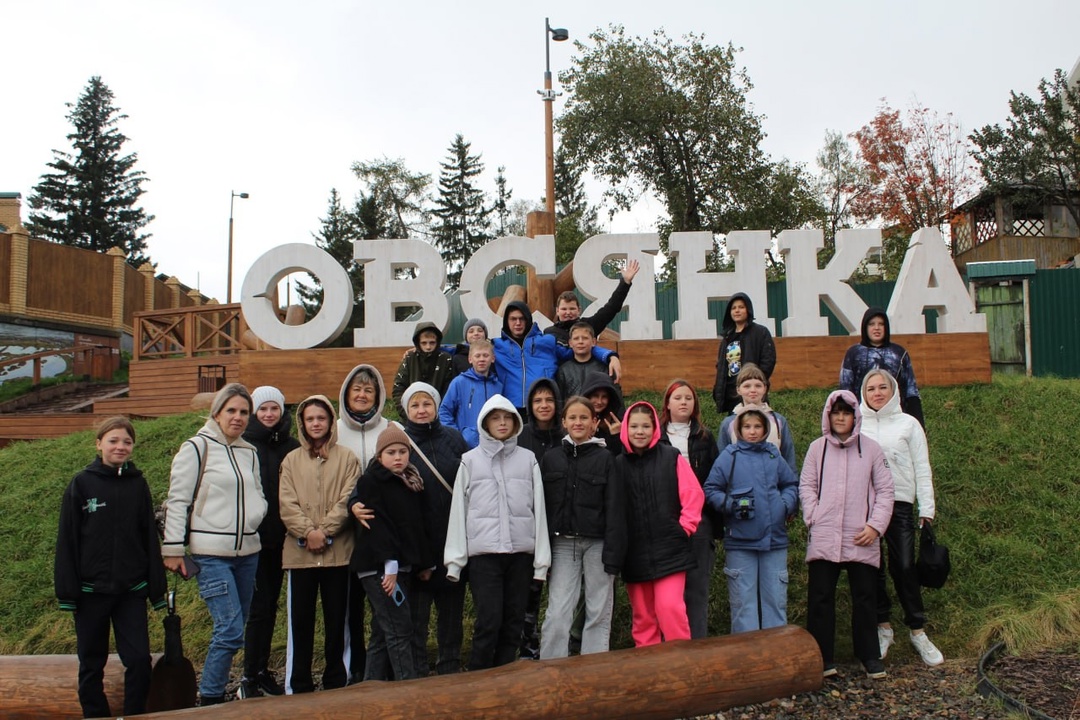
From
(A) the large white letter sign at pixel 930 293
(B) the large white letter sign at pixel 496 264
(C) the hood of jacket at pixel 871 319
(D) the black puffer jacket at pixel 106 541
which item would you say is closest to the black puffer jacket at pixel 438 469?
(D) the black puffer jacket at pixel 106 541

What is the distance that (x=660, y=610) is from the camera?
4434 millimetres

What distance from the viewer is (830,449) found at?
483cm

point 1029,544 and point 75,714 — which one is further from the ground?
point 1029,544

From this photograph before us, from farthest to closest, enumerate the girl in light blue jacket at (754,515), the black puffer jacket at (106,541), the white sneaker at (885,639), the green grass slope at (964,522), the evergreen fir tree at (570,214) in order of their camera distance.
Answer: the evergreen fir tree at (570,214) → the green grass slope at (964,522) → the white sneaker at (885,639) → the girl in light blue jacket at (754,515) → the black puffer jacket at (106,541)

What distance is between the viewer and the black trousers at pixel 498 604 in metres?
4.28

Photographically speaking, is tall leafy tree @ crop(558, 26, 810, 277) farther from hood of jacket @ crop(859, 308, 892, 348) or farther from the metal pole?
hood of jacket @ crop(859, 308, 892, 348)

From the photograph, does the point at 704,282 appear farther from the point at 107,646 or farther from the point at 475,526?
the point at 107,646

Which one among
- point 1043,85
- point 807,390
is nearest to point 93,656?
point 807,390

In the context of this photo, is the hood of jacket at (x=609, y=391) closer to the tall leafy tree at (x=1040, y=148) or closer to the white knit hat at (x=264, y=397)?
the white knit hat at (x=264, y=397)

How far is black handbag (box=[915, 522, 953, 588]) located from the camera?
486cm

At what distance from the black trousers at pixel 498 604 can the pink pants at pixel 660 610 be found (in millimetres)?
655

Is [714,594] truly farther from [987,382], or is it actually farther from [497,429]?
[987,382]

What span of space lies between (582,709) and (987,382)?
25.4ft

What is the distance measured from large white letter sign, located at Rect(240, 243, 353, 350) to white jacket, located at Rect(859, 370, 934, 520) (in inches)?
249
